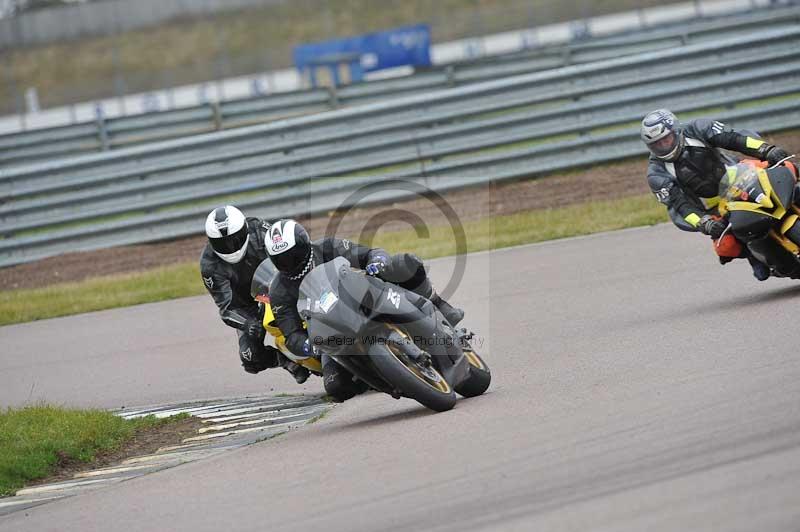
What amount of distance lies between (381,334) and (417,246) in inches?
348

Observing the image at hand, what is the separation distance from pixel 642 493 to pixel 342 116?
1378 centimetres

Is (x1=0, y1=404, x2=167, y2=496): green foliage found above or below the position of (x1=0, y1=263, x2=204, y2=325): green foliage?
below

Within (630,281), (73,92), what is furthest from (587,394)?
(73,92)

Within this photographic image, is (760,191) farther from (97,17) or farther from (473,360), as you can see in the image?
(97,17)

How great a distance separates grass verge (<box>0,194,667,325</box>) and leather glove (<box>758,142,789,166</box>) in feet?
15.9

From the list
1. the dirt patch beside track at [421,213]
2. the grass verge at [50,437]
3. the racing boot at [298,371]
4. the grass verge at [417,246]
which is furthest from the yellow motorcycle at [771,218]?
the dirt patch beside track at [421,213]

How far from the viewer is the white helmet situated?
34.2 ft

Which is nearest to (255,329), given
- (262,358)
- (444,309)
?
(262,358)

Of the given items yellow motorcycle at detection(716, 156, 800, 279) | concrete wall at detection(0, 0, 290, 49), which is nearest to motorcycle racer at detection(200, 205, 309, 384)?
yellow motorcycle at detection(716, 156, 800, 279)

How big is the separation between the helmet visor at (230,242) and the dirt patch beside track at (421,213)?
709 cm

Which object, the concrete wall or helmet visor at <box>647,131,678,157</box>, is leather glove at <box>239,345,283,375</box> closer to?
helmet visor at <box>647,131,678,157</box>

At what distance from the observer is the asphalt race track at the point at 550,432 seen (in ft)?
18.0

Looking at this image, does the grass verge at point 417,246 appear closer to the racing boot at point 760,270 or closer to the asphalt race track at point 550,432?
the asphalt race track at point 550,432

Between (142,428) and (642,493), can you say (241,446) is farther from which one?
(642,493)
